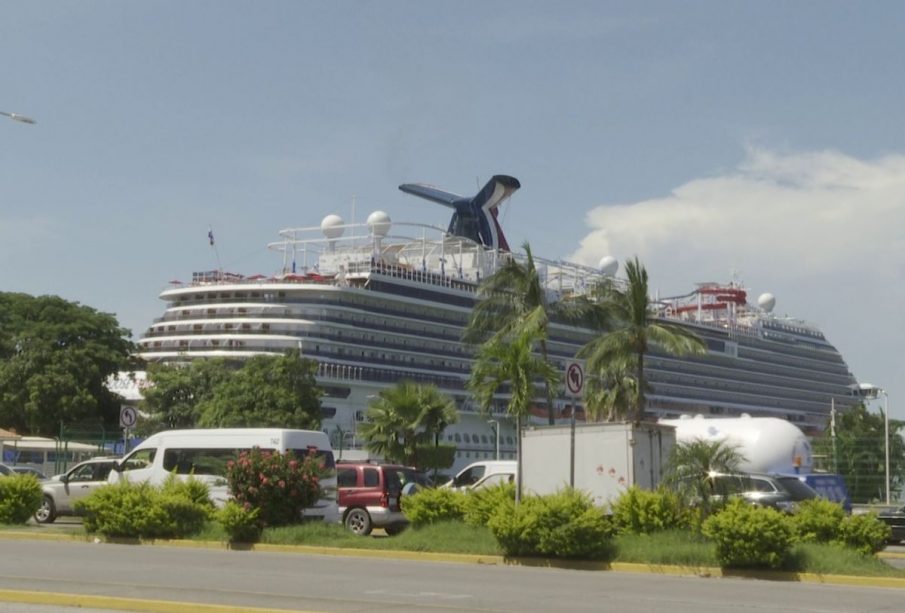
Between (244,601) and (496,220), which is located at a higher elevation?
(496,220)

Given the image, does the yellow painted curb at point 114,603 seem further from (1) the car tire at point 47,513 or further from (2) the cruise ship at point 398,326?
(2) the cruise ship at point 398,326

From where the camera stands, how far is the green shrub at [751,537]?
55.8 ft

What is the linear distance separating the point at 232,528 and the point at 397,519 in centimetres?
571

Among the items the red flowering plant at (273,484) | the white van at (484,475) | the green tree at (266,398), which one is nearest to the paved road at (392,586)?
the red flowering plant at (273,484)

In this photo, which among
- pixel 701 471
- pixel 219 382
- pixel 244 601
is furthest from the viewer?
pixel 219 382

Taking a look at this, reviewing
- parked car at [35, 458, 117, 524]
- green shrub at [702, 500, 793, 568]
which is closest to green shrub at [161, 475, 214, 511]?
parked car at [35, 458, 117, 524]

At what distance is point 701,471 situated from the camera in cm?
1891

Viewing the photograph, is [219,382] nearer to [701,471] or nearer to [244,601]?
[701,471]

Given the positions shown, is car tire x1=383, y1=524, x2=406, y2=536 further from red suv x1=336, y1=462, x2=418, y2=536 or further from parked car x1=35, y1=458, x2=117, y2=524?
parked car x1=35, y1=458, x2=117, y2=524

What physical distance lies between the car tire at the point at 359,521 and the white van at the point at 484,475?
2825 millimetres

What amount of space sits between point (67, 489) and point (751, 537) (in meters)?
17.1

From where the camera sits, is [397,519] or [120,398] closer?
[397,519]

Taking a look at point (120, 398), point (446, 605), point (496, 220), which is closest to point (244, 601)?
point (446, 605)

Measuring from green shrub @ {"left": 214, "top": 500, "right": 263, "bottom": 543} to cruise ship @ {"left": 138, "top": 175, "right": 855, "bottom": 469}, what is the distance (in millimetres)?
46508
